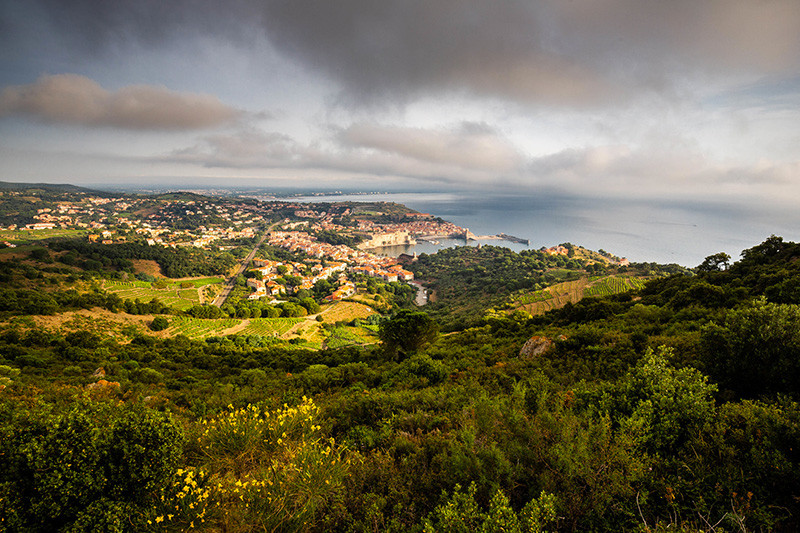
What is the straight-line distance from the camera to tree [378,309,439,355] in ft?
60.0

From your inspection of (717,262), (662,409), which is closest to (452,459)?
(662,409)

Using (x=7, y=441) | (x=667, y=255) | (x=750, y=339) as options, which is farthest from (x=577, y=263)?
(x=7, y=441)

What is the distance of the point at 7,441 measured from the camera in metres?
2.99

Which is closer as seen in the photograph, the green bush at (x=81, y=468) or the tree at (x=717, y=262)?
the green bush at (x=81, y=468)

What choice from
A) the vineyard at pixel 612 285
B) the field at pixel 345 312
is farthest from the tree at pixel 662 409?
the field at pixel 345 312

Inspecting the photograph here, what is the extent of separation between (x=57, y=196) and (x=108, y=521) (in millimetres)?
177317

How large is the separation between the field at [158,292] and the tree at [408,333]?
116 ft

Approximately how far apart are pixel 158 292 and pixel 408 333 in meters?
47.4

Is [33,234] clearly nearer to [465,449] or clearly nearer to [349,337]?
[349,337]

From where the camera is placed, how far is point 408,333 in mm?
18281

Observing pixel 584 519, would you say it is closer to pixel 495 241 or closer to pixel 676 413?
pixel 676 413

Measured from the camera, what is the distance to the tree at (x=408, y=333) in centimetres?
1828

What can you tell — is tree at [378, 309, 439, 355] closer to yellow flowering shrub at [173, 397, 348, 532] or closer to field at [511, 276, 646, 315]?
yellow flowering shrub at [173, 397, 348, 532]

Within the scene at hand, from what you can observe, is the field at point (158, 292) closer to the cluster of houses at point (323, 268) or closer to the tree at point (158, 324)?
the cluster of houses at point (323, 268)
